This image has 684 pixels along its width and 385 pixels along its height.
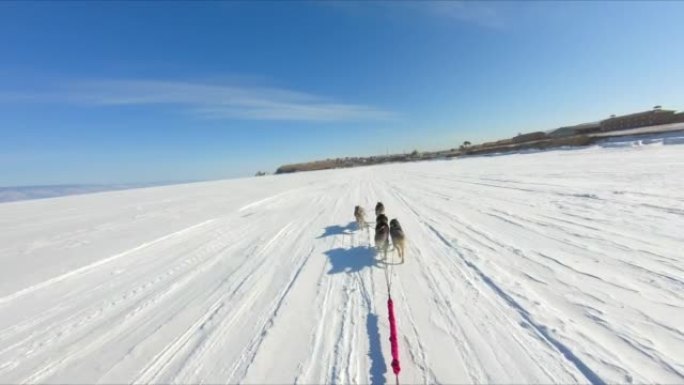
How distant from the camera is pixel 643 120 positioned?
55031 mm

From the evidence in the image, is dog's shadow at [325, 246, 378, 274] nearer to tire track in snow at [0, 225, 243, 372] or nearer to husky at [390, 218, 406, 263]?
husky at [390, 218, 406, 263]

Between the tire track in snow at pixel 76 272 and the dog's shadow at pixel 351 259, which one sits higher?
the tire track in snow at pixel 76 272

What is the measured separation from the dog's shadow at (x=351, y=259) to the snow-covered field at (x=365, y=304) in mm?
53

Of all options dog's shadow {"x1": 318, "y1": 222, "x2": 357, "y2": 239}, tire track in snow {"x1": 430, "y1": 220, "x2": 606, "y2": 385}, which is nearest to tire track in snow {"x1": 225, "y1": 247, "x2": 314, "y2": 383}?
tire track in snow {"x1": 430, "y1": 220, "x2": 606, "y2": 385}

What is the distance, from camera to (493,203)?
9.77 meters

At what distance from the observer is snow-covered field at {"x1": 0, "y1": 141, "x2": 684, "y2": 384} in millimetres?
2773

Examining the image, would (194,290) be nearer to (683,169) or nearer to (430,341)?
(430,341)

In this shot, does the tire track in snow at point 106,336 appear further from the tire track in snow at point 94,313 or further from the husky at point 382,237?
the husky at point 382,237

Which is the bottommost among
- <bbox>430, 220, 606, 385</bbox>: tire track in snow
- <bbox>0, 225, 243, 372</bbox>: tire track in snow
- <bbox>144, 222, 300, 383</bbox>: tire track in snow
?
<bbox>430, 220, 606, 385</bbox>: tire track in snow

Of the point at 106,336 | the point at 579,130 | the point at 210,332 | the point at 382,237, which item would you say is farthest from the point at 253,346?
the point at 579,130

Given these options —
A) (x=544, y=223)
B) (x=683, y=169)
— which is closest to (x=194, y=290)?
(x=544, y=223)

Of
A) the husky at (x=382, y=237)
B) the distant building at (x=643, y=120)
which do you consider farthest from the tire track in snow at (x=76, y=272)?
the distant building at (x=643, y=120)

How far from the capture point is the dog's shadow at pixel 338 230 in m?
7.71

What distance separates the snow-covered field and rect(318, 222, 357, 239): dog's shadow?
31 millimetres
